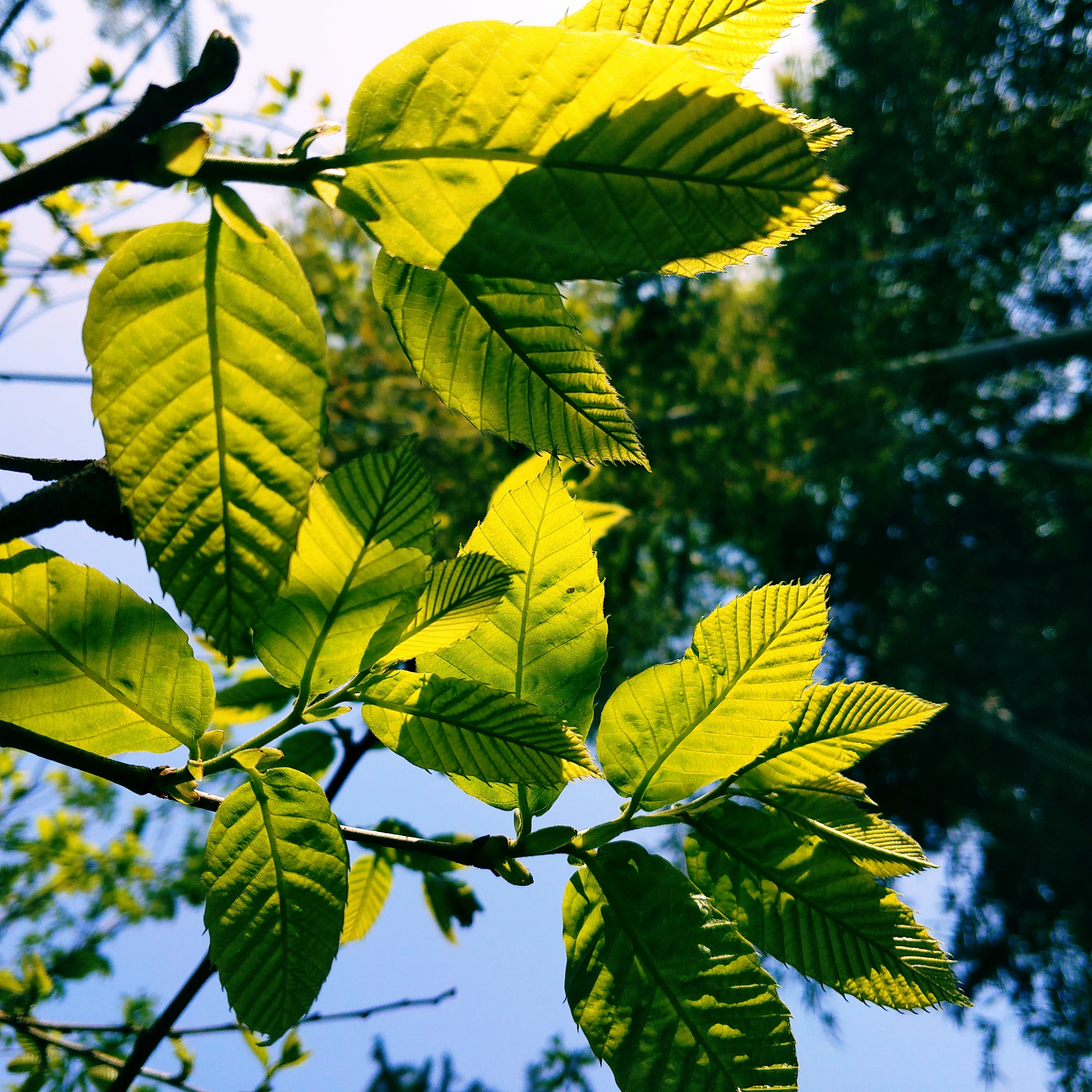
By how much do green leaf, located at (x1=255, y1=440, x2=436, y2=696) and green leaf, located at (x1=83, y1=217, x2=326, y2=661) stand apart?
59 millimetres

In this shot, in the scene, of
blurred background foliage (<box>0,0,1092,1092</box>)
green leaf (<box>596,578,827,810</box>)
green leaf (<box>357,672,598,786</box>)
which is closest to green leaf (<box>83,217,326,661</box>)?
green leaf (<box>357,672,598,786</box>)

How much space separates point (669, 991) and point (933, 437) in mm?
7768

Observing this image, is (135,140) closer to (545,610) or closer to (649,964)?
(545,610)

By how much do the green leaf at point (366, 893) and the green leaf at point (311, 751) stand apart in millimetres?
106

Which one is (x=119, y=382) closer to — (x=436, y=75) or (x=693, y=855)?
(x=436, y=75)

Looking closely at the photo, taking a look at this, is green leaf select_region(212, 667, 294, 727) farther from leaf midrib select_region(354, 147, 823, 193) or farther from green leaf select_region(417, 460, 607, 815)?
leaf midrib select_region(354, 147, 823, 193)

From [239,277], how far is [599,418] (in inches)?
6.0

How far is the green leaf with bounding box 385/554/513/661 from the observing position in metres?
0.33

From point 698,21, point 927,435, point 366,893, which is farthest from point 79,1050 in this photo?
point 927,435

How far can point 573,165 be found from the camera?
0.76 ft

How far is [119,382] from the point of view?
0.24m

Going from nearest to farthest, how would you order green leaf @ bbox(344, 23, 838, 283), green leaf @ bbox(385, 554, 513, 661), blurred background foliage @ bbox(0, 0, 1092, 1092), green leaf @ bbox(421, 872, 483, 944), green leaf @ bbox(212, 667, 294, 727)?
green leaf @ bbox(344, 23, 838, 283), green leaf @ bbox(385, 554, 513, 661), green leaf @ bbox(212, 667, 294, 727), green leaf @ bbox(421, 872, 483, 944), blurred background foliage @ bbox(0, 0, 1092, 1092)

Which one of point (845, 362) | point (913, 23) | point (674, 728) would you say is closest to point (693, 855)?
point (674, 728)

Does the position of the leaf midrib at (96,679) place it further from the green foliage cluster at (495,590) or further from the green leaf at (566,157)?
the green leaf at (566,157)
